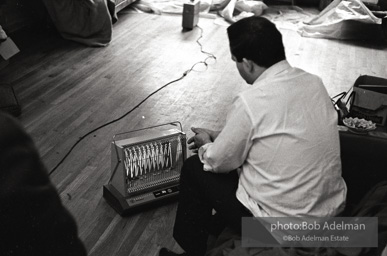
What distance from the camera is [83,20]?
445 centimetres

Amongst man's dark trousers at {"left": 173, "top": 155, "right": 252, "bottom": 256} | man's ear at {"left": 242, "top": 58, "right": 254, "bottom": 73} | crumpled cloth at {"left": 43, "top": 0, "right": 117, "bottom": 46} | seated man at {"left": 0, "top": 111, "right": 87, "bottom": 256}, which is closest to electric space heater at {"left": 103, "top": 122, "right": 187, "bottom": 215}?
man's dark trousers at {"left": 173, "top": 155, "right": 252, "bottom": 256}

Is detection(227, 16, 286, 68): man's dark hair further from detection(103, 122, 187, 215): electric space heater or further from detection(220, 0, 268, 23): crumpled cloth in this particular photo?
detection(220, 0, 268, 23): crumpled cloth

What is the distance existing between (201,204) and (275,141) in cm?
52

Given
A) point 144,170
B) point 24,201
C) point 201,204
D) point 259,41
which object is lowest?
point 144,170

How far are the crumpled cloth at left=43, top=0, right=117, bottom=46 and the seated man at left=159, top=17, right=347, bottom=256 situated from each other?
3.07m

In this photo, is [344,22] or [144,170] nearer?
[144,170]

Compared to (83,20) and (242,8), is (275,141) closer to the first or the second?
(83,20)

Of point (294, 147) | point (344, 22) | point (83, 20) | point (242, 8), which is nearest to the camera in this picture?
point (294, 147)

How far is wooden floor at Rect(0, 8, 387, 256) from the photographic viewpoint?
231cm

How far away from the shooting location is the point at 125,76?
3959mm

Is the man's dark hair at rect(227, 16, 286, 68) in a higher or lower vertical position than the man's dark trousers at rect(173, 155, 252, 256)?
higher

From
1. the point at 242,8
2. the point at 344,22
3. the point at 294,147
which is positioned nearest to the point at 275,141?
the point at 294,147

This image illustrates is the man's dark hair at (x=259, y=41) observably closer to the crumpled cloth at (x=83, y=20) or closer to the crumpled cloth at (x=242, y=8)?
the crumpled cloth at (x=83, y=20)

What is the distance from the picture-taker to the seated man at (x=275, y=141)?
4.98 feet
